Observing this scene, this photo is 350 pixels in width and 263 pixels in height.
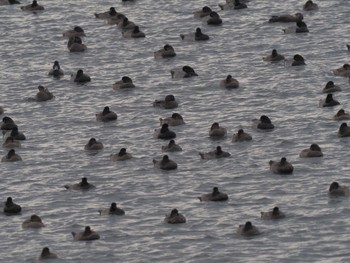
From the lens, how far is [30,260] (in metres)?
103

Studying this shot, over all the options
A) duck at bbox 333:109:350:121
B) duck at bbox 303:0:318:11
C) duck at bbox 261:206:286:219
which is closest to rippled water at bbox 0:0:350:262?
duck at bbox 261:206:286:219

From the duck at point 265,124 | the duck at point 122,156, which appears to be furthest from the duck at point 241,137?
the duck at point 122,156

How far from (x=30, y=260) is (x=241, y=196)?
43.7ft

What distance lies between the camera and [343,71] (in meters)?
131

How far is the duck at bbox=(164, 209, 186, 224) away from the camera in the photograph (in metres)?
107

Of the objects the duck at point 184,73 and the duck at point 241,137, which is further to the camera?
the duck at point 184,73

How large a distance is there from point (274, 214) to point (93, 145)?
1572 centimetres

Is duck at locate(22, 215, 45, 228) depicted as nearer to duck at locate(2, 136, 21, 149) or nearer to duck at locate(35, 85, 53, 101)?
duck at locate(2, 136, 21, 149)

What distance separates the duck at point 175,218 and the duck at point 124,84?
82.4 feet

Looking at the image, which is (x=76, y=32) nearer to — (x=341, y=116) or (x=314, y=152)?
(x=341, y=116)

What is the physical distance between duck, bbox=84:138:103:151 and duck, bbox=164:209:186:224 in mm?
13047

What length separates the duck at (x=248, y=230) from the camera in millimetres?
104500

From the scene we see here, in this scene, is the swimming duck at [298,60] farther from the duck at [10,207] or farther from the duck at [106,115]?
the duck at [10,207]

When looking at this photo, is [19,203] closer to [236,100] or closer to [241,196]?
[241,196]
